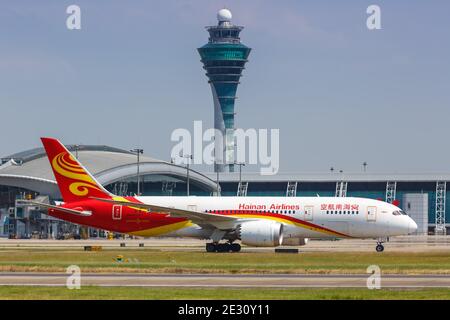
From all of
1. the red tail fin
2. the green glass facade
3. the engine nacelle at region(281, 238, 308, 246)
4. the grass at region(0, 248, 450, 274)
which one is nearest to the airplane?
the red tail fin

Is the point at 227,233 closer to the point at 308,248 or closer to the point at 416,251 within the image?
the point at 308,248

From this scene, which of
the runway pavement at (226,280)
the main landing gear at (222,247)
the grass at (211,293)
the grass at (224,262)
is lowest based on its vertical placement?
the grass at (211,293)

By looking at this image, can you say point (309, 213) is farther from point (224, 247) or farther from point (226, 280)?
point (226, 280)

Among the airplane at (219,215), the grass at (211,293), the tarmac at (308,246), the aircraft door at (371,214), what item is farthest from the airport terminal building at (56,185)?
the grass at (211,293)

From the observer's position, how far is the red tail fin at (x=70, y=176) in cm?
7719

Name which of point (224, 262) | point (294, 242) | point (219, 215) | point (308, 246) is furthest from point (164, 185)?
point (224, 262)

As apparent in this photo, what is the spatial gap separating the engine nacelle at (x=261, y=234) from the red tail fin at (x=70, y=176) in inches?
443

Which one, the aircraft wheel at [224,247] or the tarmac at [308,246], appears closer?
the aircraft wheel at [224,247]

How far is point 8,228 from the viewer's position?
13250cm

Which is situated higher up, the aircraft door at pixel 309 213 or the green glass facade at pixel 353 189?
the green glass facade at pixel 353 189

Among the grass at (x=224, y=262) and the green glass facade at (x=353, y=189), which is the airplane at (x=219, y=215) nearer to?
the grass at (x=224, y=262)

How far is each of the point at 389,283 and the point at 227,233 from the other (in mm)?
31707
